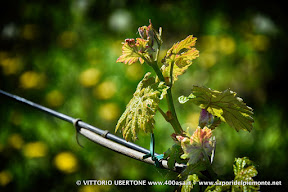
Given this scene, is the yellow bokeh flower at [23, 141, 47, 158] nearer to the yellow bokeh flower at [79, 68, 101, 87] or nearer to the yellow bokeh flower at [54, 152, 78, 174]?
the yellow bokeh flower at [54, 152, 78, 174]

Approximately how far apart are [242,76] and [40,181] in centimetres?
107

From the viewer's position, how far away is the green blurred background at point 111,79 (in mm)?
1461

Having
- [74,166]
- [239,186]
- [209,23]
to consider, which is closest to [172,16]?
[209,23]

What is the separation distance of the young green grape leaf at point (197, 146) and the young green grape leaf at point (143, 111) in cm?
7

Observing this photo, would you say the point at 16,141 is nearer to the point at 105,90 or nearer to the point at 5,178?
the point at 5,178

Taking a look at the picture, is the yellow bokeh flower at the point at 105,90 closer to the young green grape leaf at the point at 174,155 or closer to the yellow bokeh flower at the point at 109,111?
the yellow bokeh flower at the point at 109,111

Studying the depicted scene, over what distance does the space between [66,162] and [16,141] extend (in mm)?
322

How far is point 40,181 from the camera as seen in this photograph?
1570 mm

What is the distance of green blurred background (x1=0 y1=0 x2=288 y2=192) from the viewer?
1.46m

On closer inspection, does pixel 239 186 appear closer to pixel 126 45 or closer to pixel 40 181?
pixel 126 45

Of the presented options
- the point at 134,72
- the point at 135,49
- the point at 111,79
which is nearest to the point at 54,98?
the point at 111,79

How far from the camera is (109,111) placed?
1660mm

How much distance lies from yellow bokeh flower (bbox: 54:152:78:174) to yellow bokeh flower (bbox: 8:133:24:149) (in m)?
0.22

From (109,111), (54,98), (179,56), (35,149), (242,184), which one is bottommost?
(242,184)
